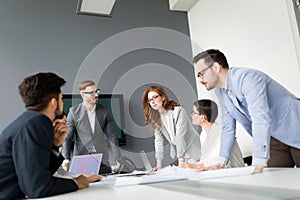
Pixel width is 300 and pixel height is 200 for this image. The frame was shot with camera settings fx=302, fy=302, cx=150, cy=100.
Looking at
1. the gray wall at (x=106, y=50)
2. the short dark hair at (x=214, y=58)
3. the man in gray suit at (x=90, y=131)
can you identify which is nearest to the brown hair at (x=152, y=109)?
the man in gray suit at (x=90, y=131)

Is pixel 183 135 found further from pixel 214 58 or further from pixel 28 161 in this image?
pixel 28 161

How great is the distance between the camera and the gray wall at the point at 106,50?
3.15 meters

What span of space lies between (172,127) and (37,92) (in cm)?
144

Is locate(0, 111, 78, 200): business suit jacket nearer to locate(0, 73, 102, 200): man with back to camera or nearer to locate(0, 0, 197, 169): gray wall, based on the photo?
locate(0, 73, 102, 200): man with back to camera

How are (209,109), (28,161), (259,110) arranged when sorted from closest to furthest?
(28,161) → (259,110) → (209,109)

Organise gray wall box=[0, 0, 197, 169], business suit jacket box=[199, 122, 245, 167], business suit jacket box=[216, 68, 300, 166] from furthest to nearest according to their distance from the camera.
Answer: gray wall box=[0, 0, 197, 169]
business suit jacket box=[199, 122, 245, 167]
business suit jacket box=[216, 68, 300, 166]

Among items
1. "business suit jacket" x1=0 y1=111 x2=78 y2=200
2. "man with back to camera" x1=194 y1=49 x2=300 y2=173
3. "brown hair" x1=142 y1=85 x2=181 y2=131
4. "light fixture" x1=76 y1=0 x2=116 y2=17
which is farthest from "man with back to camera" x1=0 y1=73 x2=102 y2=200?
"light fixture" x1=76 y1=0 x2=116 y2=17

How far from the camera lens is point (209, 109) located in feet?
7.18

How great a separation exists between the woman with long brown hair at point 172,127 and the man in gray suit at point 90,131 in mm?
418

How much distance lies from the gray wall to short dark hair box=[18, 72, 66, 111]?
2064 millimetres

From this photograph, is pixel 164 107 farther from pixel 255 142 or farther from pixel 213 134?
pixel 255 142

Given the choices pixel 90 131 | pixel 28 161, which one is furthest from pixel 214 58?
pixel 90 131

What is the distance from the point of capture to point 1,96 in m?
3.00

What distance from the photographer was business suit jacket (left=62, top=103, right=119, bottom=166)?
2.55 m
